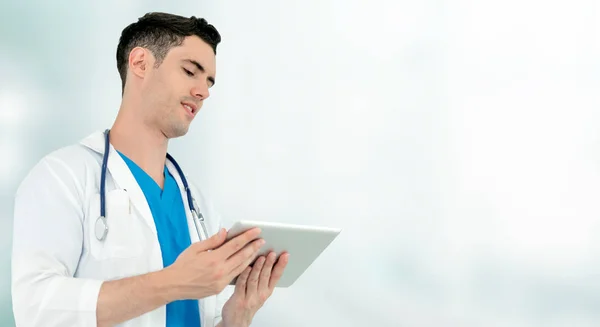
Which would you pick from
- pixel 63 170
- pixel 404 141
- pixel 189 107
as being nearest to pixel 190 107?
pixel 189 107

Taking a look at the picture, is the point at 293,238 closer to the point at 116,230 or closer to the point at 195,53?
the point at 116,230

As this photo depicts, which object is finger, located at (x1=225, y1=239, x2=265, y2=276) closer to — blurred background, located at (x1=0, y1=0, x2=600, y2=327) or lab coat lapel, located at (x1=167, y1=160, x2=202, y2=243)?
lab coat lapel, located at (x1=167, y1=160, x2=202, y2=243)

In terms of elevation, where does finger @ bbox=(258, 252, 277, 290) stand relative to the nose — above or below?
below

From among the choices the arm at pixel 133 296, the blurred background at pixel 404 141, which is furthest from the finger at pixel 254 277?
the blurred background at pixel 404 141

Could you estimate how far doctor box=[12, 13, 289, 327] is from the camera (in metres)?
1.26

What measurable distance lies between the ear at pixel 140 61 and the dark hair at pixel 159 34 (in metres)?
0.02

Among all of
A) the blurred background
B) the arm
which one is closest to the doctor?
the arm

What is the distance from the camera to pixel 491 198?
108 inches

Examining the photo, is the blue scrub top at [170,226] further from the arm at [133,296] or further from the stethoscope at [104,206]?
the arm at [133,296]

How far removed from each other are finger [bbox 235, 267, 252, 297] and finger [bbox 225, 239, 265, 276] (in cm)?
17

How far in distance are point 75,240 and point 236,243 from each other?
342mm

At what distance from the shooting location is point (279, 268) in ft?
4.82

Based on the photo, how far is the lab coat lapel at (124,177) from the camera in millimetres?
1505

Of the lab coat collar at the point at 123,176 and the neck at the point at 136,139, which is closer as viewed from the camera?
the lab coat collar at the point at 123,176
